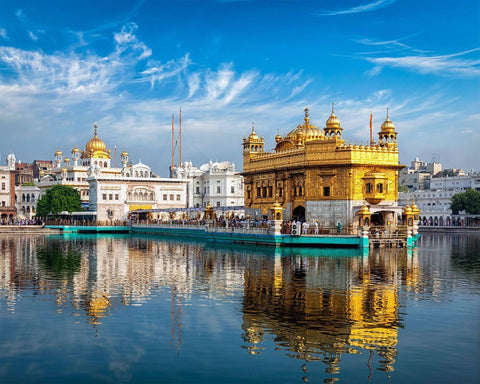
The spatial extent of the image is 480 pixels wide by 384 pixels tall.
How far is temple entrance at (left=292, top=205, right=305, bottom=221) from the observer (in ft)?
149

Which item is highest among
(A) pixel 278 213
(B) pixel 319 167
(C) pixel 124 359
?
(B) pixel 319 167

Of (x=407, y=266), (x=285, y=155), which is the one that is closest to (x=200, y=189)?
(x=285, y=155)

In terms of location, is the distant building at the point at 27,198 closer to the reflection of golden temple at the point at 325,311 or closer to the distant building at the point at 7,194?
the distant building at the point at 7,194

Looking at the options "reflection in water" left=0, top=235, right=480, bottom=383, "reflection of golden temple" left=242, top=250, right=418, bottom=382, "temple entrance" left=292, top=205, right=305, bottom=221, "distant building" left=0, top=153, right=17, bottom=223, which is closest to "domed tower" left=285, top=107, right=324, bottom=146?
"temple entrance" left=292, top=205, right=305, bottom=221

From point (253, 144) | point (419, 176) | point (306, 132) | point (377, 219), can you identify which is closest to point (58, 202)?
point (253, 144)

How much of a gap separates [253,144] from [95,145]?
47133 mm

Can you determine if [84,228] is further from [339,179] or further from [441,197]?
[441,197]

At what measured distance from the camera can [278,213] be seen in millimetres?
40844

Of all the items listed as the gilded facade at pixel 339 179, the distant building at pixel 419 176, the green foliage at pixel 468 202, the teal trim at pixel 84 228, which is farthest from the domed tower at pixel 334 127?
the distant building at pixel 419 176

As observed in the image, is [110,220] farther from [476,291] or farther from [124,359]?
[124,359]

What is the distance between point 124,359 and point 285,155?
35.9 metres

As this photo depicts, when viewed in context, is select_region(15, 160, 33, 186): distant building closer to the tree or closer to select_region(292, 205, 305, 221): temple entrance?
the tree

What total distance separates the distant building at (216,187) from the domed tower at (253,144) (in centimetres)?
2854

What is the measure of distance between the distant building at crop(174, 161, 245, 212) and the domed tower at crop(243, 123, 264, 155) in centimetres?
2854
